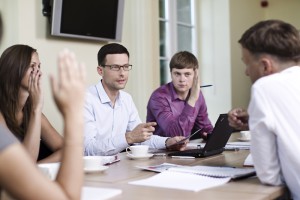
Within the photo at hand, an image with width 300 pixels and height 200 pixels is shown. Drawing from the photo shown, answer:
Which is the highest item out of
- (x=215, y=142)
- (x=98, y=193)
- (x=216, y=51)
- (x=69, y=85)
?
(x=216, y=51)

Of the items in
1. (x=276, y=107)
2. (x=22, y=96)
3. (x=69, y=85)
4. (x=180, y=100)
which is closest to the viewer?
(x=69, y=85)

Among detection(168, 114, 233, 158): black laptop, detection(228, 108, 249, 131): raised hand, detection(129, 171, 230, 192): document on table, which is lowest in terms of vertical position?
detection(129, 171, 230, 192): document on table

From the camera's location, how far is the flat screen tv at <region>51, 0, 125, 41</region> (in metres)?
3.25

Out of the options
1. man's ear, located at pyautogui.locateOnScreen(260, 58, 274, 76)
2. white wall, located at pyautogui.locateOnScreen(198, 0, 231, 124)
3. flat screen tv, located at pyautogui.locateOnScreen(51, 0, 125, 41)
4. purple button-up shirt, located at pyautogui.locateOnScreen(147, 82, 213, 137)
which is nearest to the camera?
man's ear, located at pyautogui.locateOnScreen(260, 58, 274, 76)

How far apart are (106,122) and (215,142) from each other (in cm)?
78

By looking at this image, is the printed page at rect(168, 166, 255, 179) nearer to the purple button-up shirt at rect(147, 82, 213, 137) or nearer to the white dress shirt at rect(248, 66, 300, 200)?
the white dress shirt at rect(248, 66, 300, 200)

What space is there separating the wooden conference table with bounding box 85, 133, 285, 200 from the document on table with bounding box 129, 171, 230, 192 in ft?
0.09

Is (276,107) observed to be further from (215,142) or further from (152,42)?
(152,42)

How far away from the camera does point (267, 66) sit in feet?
5.05

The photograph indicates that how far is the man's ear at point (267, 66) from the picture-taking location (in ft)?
5.01

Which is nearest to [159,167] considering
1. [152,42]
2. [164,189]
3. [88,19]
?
[164,189]

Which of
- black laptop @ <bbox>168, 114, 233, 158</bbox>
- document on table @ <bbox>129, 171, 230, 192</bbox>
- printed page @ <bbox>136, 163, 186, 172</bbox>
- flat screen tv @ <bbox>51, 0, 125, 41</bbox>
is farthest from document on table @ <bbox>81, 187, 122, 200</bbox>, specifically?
flat screen tv @ <bbox>51, 0, 125, 41</bbox>

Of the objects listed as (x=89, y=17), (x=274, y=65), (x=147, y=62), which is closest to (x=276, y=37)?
(x=274, y=65)

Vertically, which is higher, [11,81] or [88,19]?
[88,19]
